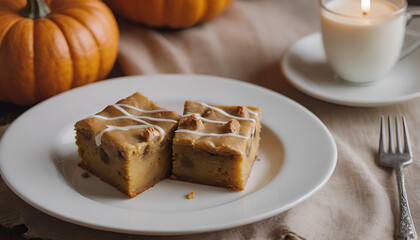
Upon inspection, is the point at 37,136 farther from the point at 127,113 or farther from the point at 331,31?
the point at 331,31

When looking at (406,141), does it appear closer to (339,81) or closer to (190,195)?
(339,81)

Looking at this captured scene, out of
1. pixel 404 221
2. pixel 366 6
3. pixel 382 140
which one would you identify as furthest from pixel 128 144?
pixel 366 6

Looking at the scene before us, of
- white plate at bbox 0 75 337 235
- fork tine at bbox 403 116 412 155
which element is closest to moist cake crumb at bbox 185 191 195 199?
white plate at bbox 0 75 337 235

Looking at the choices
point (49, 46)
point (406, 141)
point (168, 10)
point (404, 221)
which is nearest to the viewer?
point (404, 221)

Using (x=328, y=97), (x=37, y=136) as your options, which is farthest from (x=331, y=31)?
(x=37, y=136)

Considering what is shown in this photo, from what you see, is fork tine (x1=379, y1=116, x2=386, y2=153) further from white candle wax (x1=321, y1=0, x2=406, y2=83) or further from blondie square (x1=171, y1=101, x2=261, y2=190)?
blondie square (x1=171, y1=101, x2=261, y2=190)

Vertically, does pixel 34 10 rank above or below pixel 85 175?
above

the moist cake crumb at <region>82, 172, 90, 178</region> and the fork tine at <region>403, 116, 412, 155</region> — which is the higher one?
the moist cake crumb at <region>82, 172, 90, 178</region>
